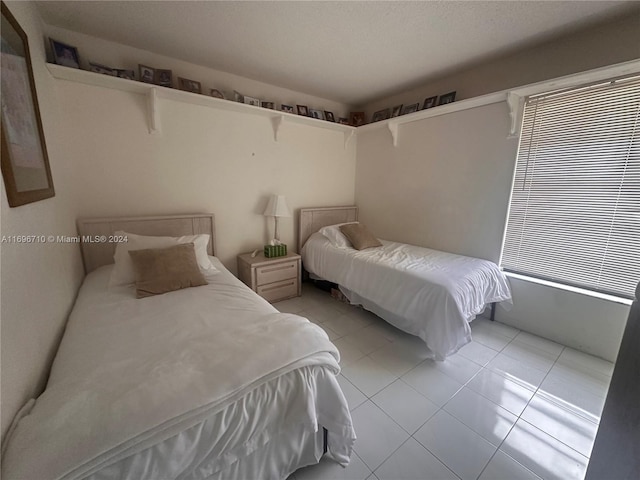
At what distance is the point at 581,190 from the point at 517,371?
1491 mm

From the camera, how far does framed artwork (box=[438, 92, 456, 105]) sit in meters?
2.59

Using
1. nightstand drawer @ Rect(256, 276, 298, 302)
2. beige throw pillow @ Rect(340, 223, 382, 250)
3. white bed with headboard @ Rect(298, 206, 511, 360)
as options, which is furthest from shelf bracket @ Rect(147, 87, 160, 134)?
beige throw pillow @ Rect(340, 223, 382, 250)

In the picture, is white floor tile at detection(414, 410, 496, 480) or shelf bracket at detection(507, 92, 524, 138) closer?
white floor tile at detection(414, 410, 496, 480)

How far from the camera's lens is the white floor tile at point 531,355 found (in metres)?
1.88

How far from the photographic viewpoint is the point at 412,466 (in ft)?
3.88

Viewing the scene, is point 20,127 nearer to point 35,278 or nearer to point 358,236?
point 35,278

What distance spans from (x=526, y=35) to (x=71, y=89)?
3520mm

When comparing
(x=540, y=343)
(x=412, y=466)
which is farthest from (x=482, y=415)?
(x=540, y=343)

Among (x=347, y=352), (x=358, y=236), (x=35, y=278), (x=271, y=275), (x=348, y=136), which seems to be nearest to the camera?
(x=35, y=278)

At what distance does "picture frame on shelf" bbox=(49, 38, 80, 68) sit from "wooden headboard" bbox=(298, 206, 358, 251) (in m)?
2.28

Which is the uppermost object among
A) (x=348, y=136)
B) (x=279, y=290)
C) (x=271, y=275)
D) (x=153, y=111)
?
(x=348, y=136)

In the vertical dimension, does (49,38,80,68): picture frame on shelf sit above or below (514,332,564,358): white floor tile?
above

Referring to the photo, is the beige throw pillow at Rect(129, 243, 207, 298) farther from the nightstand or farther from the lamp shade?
the lamp shade

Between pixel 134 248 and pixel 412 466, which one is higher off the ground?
pixel 134 248
